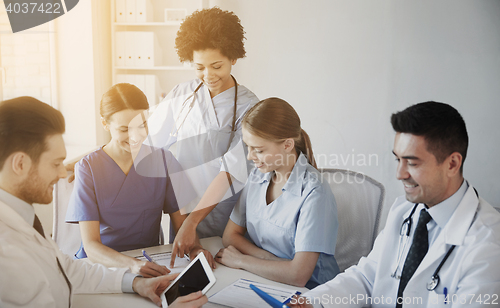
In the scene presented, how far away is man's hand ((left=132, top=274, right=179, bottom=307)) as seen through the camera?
1.09 metres

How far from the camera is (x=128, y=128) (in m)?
1.49

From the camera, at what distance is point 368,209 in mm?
1524

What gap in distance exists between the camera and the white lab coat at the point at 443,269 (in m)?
0.87

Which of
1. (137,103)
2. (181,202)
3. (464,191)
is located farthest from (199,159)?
(464,191)

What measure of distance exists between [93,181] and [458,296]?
121cm

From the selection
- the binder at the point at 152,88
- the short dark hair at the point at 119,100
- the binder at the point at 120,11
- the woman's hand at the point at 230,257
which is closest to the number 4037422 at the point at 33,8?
the binder at the point at 120,11

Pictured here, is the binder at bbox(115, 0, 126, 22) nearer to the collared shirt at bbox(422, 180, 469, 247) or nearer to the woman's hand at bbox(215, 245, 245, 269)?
the woman's hand at bbox(215, 245, 245, 269)

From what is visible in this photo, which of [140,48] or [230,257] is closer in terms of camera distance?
[230,257]

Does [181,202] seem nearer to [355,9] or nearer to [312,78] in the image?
[312,78]

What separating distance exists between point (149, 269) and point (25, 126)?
1.85 feet

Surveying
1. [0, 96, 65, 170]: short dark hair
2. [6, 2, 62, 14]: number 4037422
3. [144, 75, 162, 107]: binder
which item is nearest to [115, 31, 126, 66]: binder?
[144, 75, 162, 107]: binder

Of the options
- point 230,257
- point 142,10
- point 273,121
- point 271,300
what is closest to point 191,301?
point 271,300

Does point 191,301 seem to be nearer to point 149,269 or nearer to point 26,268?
point 149,269

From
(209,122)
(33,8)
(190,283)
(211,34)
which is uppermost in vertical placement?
(33,8)
